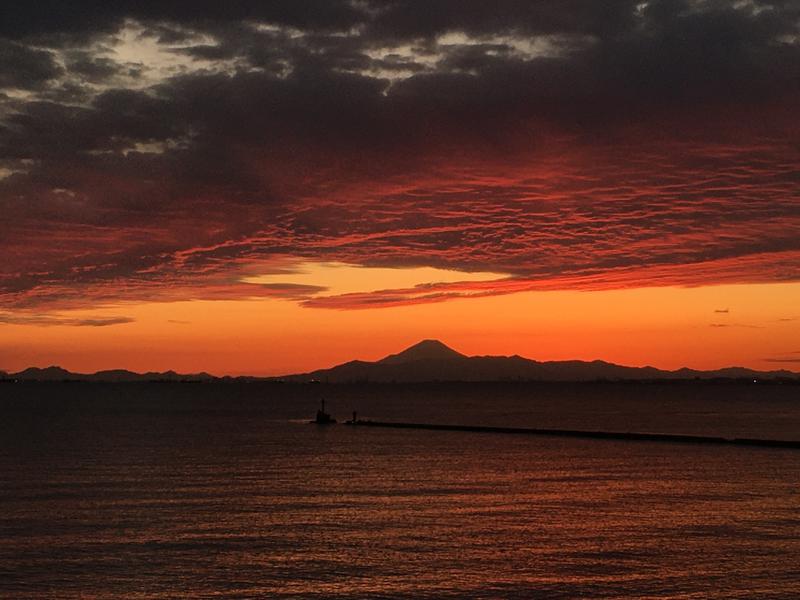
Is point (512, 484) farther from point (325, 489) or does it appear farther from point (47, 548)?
point (47, 548)

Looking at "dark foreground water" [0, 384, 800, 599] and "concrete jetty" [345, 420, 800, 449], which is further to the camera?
"concrete jetty" [345, 420, 800, 449]

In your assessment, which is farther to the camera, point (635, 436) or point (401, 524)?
point (635, 436)

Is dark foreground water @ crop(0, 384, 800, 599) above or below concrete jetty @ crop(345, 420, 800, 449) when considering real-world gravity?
below

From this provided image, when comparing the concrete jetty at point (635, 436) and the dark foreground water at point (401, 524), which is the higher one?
the concrete jetty at point (635, 436)

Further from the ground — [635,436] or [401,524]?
[635,436]

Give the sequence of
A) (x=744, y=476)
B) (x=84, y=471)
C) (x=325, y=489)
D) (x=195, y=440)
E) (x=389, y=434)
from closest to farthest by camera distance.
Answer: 1. (x=325, y=489)
2. (x=744, y=476)
3. (x=84, y=471)
4. (x=195, y=440)
5. (x=389, y=434)

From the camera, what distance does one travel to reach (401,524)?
→ 44656 millimetres

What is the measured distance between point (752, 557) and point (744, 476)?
2864 cm

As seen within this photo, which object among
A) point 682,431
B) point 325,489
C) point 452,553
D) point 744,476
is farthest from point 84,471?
point 682,431

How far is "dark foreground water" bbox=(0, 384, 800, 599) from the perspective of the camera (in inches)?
1308

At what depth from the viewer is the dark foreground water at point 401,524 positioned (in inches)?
1308

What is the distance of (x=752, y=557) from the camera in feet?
121

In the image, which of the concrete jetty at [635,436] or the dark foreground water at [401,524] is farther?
the concrete jetty at [635,436]

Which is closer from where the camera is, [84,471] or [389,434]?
[84,471]
